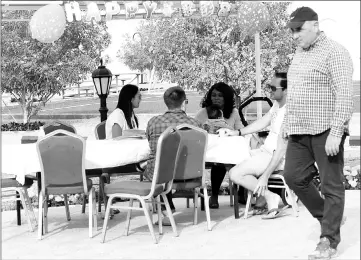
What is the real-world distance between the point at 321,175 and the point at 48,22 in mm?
3583

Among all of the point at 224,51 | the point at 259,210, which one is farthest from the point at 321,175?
the point at 224,51

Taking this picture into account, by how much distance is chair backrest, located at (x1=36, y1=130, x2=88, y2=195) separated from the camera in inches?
263

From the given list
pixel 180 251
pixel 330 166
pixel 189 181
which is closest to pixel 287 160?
pixel 330 166

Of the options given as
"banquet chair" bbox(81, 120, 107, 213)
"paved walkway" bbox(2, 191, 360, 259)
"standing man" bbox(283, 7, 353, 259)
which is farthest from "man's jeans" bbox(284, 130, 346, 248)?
"banquet chair" bbox(81, 120, 107, 213)

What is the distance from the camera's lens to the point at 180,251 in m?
6.20

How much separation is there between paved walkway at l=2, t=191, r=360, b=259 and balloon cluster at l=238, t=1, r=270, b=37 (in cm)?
202

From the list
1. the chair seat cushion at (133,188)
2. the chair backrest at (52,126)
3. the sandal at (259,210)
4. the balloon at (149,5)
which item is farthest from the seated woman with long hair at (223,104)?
the chair seat cushion at (133,188)

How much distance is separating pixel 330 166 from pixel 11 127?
61.5 feet

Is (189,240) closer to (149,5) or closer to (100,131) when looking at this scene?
(149,5)

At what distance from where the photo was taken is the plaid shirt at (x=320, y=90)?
17.5 ft

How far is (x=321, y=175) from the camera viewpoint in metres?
5.50

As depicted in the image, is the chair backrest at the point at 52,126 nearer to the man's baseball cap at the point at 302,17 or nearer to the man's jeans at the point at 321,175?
the man's jeans at the point at 321,175

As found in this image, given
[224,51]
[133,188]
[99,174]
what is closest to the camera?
[133,188]

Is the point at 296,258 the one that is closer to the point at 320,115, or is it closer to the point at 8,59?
the point at 320,115
